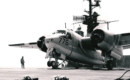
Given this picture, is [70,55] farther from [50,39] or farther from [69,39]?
[50,39]

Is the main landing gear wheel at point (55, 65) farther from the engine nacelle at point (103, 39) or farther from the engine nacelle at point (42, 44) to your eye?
the engine nacelle at point (103, 39)

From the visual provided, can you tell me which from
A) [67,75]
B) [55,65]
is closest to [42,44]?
[55,65]

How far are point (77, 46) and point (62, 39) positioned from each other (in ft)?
10.2

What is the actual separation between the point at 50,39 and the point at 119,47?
29.3 ft

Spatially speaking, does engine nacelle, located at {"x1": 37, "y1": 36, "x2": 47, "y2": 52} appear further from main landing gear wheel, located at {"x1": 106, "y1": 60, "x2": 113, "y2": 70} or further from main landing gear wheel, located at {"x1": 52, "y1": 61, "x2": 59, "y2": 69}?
main landing gear wheel, located at {"x1": 106, "y1": 60, "x2": 113, "y2": 70}

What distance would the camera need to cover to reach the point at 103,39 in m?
24.5

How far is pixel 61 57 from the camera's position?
24.4 meters

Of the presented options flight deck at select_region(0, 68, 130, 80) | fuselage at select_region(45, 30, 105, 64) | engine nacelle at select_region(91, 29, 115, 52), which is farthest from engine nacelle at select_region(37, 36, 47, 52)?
flight deck at select_region(0, 68, 130, 80)

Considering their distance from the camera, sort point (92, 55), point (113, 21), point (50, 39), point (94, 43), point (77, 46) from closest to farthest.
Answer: point (50, 39) < point (94, 43) < point (77, 46) < point (92, 55) < point (113, 21)

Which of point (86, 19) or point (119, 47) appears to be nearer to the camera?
point (119, 47)

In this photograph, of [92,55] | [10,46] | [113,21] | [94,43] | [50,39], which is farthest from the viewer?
[10,46]

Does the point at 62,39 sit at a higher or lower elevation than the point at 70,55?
higher

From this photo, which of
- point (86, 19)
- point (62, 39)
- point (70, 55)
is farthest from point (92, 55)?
point (86, 19)

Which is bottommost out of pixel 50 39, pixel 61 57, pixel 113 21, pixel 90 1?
pixel 61 57
